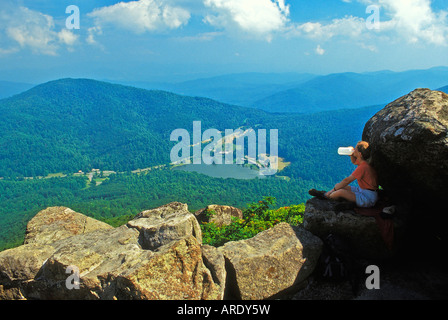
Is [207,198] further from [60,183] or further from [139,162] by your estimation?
[139,162]

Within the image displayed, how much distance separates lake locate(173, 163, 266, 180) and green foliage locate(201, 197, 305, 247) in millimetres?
90982

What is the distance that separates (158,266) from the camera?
6.27 metres

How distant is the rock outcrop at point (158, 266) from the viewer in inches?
246

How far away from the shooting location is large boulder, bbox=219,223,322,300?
6.93 metres

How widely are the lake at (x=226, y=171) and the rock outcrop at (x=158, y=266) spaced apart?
96.9 metres

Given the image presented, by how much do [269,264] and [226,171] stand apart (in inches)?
4456

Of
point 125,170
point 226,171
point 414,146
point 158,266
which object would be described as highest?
point 414,146

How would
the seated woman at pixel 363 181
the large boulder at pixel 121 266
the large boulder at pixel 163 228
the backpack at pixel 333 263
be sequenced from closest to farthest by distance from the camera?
the large boulder at pixel 121 266
the backpack at pixel 333 263
the seated woman at pixel 363 181
the large boulder at pixel 163 228

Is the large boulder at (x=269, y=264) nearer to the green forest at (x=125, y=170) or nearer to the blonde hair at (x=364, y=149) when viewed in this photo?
the blonde hair at (x=364, y=149)

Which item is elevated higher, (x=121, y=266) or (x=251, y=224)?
(x=121, y=266)

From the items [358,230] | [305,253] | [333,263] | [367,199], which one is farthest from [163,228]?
[367,199]

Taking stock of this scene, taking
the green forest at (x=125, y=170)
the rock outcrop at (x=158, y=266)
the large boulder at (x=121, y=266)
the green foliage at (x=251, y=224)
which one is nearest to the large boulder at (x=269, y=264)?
the rock outcrop at (x=158, y=266)

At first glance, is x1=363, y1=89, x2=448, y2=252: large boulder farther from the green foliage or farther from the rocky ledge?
the green foliage

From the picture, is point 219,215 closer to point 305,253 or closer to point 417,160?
point 305,253
